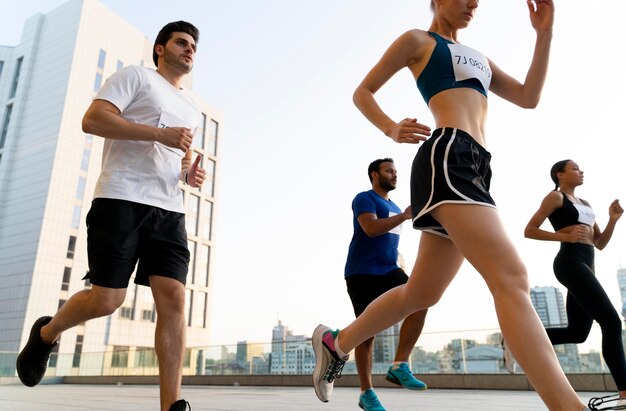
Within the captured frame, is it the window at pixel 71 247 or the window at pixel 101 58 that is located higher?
the window at pixel 101 58

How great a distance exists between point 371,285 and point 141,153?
1.94 metres

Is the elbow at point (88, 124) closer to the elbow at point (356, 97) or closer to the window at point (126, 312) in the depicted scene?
the elbow at point (356, 97)

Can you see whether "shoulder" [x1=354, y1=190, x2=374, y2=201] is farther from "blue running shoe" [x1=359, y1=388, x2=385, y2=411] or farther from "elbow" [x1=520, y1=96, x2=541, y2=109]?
"elbow" [x1=520, y1=96, x2=541, y2=109]

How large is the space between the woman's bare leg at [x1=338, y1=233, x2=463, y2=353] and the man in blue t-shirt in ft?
3.59

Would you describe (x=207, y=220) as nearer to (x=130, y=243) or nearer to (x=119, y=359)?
(x=119, y=359)

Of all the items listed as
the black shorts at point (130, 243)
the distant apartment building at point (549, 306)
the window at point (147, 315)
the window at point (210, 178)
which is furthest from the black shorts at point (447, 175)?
the window at point (210, 178)

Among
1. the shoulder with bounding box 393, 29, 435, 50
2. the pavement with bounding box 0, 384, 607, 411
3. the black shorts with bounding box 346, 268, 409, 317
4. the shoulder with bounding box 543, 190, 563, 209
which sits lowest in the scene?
the pavement with bounding box 0, 384, 607, 411

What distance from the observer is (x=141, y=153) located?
264 centimetres

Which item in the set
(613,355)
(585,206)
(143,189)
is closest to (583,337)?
(613,355)

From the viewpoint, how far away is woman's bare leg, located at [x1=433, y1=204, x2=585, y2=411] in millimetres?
1465

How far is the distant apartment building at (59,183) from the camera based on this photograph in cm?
3456

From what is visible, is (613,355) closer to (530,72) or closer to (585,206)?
(585,206)

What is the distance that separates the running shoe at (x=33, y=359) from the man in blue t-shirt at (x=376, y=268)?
195 cm

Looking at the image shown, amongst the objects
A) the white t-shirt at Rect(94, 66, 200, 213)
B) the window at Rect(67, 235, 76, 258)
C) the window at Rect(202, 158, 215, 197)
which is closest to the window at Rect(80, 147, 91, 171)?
the window at Rect(67, 235, 76, 258)
